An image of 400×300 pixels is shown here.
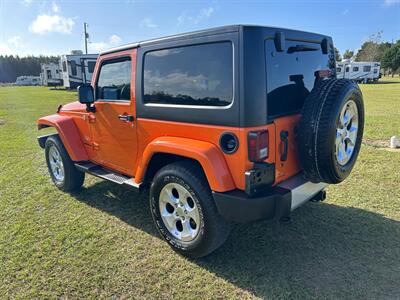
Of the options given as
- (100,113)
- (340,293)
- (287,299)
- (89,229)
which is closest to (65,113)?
(100,113)

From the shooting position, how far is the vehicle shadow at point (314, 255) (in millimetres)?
2508

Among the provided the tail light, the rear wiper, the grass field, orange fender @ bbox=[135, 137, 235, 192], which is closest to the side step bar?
the grass field

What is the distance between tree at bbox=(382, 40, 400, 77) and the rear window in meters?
62.2

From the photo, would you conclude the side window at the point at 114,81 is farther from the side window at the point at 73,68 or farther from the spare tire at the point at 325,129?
the side window at the point at 73,68

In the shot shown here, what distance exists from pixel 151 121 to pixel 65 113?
2134 millimetres

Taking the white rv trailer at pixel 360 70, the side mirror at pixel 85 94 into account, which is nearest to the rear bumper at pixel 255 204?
the side mirror at pixel 85 94

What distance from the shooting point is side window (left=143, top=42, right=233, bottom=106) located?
2475mm

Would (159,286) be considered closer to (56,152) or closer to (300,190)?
(300,190)

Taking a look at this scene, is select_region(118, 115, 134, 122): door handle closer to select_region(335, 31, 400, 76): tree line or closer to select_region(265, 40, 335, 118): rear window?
select_region(265, 40, 335, 118): rear window

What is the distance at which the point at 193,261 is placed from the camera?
291 cm

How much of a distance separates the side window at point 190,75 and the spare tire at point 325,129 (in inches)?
29.1

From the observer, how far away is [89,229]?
3541 millimetres

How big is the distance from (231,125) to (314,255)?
1.58 metres

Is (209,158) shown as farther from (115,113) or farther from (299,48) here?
(115,113)
